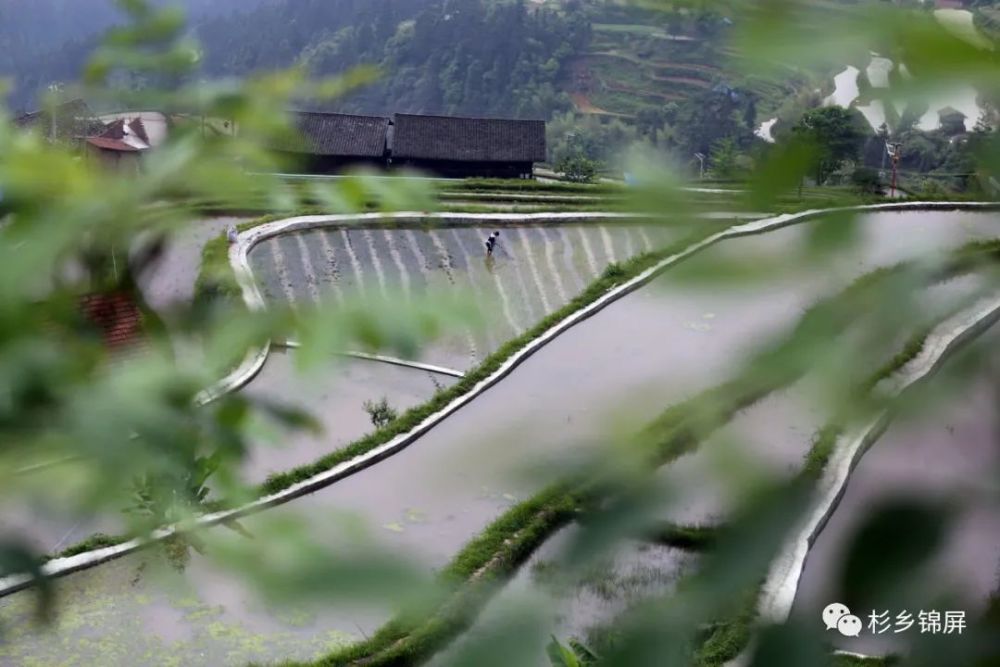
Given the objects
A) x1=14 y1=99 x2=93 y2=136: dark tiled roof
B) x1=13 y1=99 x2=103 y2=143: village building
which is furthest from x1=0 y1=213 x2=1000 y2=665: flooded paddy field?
x1=14 y1=99 x2=93 y2=136: dark tiled roof

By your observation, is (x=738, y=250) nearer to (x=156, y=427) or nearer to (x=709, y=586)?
(x=709, y=586)

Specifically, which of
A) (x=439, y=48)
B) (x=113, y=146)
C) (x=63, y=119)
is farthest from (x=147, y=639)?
(x=439, y=48)

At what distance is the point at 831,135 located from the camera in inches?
15.0

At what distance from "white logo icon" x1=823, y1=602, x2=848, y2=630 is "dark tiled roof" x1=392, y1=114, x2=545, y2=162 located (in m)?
10.0

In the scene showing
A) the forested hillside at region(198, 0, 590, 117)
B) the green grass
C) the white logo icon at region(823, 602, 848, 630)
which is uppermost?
the forested hillside at region(198, 0, 590, 117)

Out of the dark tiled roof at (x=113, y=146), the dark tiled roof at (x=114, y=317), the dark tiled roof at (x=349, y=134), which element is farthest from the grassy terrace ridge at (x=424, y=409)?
the dark tiled roof at (x=349, y=134)

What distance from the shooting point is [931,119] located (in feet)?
1.23

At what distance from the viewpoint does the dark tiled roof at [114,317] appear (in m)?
0.52

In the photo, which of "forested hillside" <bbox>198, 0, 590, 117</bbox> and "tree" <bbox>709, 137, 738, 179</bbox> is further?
"forested hillside" <bbox>198, 0, 590, 117</bbox>

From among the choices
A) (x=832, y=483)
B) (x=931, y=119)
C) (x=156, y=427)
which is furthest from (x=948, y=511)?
(x=156, y=427)

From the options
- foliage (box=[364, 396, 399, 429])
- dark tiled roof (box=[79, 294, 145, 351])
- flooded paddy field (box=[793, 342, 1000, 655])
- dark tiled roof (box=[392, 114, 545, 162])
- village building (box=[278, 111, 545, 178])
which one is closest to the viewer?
flooded paddy field (box=[793, 342, 1000, 655])

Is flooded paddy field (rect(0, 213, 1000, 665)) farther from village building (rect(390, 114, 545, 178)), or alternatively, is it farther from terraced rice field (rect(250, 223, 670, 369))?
village building (rect(390, 114, 545, 178))

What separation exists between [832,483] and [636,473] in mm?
80

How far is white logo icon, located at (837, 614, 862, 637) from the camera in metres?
0.36
